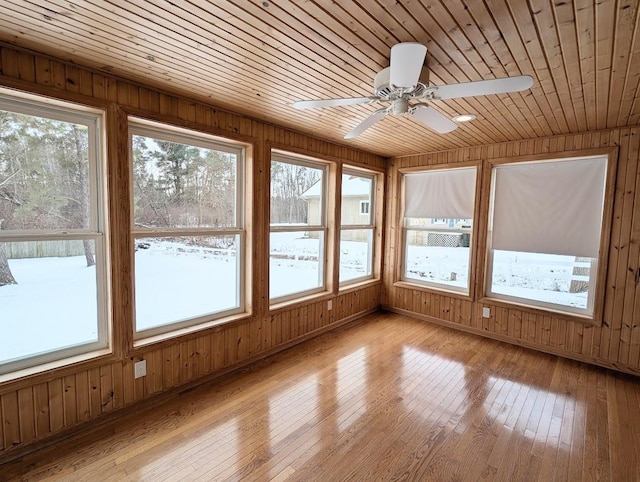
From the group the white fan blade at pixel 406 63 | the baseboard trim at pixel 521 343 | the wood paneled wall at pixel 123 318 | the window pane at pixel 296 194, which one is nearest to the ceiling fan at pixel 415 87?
the white fan blade at pixel 406 63

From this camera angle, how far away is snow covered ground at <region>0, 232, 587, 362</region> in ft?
6.74

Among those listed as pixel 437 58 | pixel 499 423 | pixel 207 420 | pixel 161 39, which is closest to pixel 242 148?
pixel 161 39

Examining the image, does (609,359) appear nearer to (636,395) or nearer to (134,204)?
(636,395)

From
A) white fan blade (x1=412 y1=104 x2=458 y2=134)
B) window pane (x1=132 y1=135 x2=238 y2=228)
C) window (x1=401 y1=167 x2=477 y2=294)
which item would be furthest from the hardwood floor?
white fan blade (x1=412 y1=104 x2=458 y2=134)

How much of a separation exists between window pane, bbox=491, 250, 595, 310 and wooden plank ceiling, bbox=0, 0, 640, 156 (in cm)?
173

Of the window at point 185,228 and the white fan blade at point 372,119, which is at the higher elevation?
the white fan blade at point 372,119

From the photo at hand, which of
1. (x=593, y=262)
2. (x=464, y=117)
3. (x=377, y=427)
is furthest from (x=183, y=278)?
(x=593, y=262)

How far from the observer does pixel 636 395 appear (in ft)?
9.27

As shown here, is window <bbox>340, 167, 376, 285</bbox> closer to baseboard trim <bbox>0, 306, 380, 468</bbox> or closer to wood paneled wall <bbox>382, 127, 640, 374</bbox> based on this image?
wood paneled wall <bbox>382, 127, 640, 374</bbox>

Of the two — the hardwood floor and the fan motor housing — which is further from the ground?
the fan motor housing

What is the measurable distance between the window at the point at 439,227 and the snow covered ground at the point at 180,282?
0.02 metres

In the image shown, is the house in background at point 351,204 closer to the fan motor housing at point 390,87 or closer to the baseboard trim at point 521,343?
the baseboard trim at point 521,343

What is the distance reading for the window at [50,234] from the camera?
1.95 m

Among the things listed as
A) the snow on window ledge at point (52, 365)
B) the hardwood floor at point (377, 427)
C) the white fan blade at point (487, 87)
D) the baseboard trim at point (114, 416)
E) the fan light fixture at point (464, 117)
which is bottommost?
the hardwood floor at point (377, 427)
